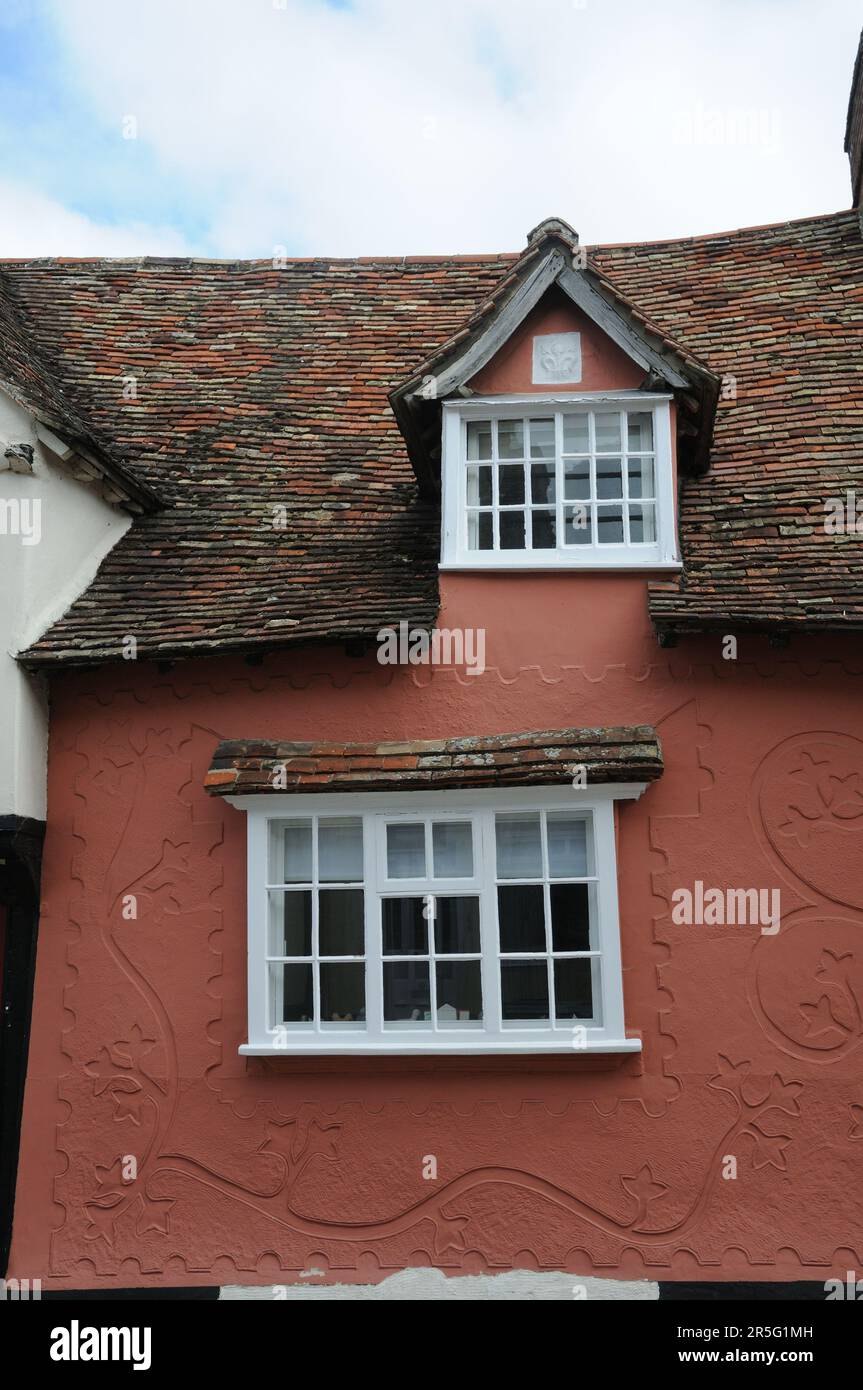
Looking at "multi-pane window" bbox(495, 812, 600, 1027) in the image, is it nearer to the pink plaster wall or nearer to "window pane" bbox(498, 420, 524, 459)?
the pink plaster wall

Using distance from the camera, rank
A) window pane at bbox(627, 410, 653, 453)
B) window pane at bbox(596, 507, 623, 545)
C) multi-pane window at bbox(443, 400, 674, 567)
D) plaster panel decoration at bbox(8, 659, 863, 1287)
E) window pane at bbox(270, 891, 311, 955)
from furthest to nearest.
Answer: window pane at bbox(627, 410, 653, 453), window pane at bbox(596, 507, 623, 545), multi-pane window at bbox(443, 400, 674, 567), window pane at bbox(270, 891, 311, 955), plaster panel decoration at bbox(8, 659, 863, 1287)

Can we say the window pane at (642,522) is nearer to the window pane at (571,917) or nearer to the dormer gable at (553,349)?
the dormer gable at (553,349)

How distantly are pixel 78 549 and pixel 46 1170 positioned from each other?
15.0 ft

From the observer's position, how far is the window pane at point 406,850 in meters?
7.82

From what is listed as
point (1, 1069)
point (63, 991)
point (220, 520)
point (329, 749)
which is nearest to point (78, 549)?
point (220, 520)

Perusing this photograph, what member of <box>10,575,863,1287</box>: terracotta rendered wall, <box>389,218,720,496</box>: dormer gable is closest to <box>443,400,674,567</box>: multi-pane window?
<box>389,218,720,496</box>: dormer gable

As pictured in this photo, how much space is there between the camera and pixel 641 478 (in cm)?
842

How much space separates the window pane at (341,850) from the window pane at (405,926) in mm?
306

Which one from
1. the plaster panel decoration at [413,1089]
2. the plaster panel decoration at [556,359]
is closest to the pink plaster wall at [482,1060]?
the plaster panel decoration at [413,1089]

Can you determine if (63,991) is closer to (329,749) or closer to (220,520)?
(329,749)

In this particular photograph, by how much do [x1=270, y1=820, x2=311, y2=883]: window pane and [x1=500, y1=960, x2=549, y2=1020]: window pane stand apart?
1.54 m

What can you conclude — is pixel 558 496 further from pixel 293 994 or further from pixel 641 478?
pixel 293 994

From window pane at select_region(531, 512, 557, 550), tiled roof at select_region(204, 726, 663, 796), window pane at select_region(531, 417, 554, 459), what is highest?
window pane at select_region(531, 417, 554, 459)

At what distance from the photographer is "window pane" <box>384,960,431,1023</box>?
7.71 metres
